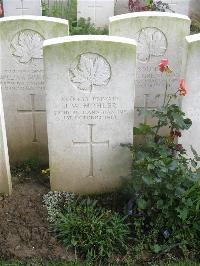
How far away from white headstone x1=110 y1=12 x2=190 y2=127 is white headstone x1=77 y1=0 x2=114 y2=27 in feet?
12.4

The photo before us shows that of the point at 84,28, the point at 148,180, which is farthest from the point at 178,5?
the point at 148,180

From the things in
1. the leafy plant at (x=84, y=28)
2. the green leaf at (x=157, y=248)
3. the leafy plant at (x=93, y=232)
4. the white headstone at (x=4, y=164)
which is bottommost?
the green leaf at (x=157, y=248)

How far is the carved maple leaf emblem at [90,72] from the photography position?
3.79 m

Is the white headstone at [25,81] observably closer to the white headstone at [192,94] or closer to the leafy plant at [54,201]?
the leafy plant at [54,201]

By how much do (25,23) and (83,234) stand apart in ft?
6.52

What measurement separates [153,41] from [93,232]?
192 centimetres

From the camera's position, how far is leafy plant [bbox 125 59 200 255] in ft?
12.2

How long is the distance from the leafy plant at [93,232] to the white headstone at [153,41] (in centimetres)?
131

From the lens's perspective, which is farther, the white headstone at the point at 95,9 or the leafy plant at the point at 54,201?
the white headstone at the point at 95,9

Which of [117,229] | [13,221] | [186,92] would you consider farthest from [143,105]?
[13,221]

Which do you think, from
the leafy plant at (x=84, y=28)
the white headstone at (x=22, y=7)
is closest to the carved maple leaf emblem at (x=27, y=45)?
the leafy plant at (x=84, y=28)

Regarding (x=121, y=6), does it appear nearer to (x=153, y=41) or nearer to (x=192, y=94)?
(x=153, y=41)

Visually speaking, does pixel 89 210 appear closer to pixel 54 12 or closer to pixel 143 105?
pixel 143 105

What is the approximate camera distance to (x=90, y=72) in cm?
383
